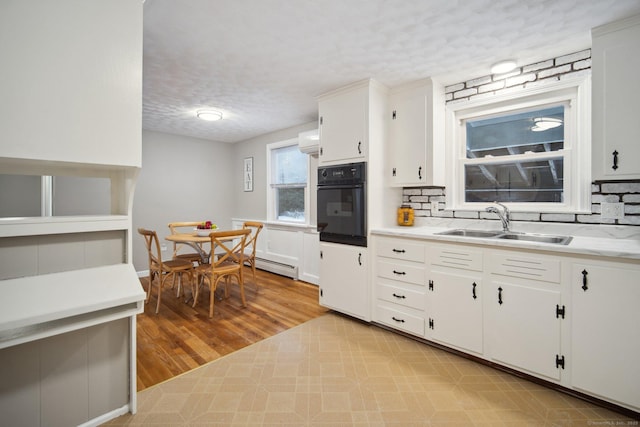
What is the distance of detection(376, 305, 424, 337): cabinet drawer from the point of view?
243 centimetres

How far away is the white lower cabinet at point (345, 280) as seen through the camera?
109 inches

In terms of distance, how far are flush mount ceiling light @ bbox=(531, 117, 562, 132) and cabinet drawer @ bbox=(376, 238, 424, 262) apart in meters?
1.40

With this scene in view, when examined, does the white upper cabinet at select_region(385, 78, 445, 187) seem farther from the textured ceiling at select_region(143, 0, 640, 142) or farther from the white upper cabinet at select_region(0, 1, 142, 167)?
the white upper cabinet at select_region(0, 1, 142, 167)

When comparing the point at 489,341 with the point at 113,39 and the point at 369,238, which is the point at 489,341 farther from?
the point at 113,39

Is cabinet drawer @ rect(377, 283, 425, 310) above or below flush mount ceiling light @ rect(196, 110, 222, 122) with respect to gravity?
below

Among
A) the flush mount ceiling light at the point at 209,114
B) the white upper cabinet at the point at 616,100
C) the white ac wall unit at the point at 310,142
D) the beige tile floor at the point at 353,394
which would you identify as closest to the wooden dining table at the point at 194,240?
the beige tile floor at the point at 353,394

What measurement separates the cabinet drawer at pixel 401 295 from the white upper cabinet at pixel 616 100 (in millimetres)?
1463

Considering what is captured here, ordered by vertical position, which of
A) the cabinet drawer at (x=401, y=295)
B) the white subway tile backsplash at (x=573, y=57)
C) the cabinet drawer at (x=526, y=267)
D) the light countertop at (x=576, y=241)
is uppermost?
the white subway tile backsplash at (x=573, y=57)

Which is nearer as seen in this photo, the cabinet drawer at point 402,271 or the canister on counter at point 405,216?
the cabinet drawer at point 402,271

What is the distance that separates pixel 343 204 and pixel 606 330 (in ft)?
6.59

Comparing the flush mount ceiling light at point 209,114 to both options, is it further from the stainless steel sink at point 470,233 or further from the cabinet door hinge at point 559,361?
the cabinet door hinge at point 559,361

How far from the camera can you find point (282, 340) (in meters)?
2.50

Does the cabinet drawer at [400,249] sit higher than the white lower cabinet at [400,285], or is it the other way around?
the cabinet drawer at [400,249]

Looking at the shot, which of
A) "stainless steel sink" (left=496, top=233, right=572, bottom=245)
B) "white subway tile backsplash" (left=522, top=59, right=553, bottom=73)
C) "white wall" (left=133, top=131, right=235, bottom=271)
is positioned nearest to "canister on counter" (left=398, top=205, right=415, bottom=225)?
"stainless steel sink" (left=496, top=233, right=572, bottom=245)
